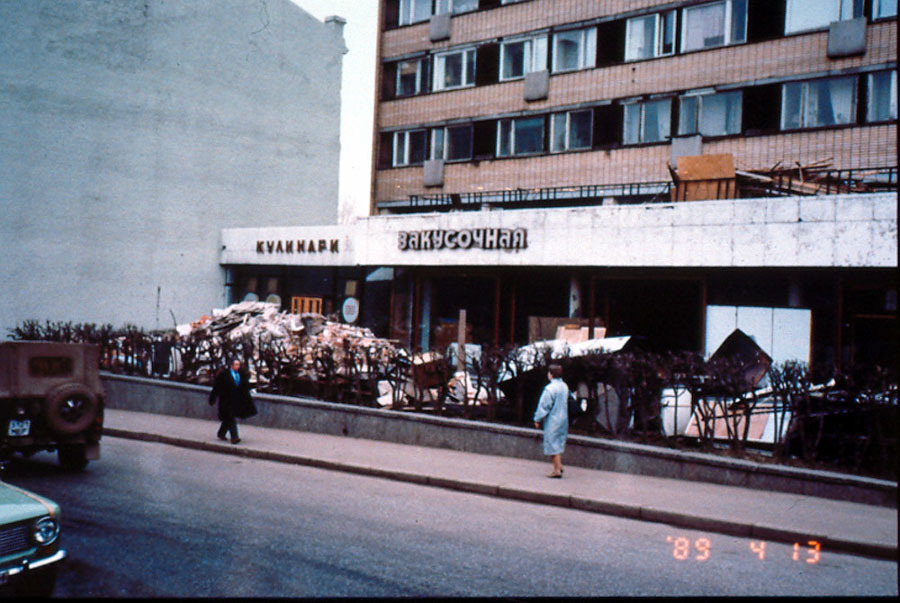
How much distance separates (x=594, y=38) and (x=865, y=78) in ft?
28.4

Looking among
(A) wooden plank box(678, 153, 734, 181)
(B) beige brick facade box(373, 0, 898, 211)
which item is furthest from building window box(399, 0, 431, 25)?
(A) wooden plank box(678, 153, 734, 181)

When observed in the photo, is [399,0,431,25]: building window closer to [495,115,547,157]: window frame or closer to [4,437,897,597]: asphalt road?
[495,115,547,157]: window frame

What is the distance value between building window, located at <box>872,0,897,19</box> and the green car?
23005 mm

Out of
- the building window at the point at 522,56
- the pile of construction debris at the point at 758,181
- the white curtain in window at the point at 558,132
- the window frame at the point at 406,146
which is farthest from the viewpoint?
the window frame at the point at 406,146

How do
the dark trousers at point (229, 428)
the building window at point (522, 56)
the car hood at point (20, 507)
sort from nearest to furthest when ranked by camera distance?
the car hood at point (20, 507) → the dark trousers at point (229, 428) → the building window at point (522, 56)

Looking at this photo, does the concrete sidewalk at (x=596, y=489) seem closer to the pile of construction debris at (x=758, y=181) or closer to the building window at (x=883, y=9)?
the pile of construction debris at (x=758, y=181)

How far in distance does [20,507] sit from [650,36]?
79.2ft

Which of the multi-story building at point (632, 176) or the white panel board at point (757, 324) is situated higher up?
the multi-story building at point (632, 176)

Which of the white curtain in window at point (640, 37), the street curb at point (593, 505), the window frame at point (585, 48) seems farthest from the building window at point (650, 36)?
the street curb at point (593, 505)

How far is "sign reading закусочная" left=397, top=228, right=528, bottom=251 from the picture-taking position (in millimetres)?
21828

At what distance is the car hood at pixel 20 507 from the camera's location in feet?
17.9

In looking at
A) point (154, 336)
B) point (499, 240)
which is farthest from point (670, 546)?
point (154, 336)

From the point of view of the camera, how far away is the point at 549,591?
6527mm

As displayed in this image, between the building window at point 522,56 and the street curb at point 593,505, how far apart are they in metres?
18.9
